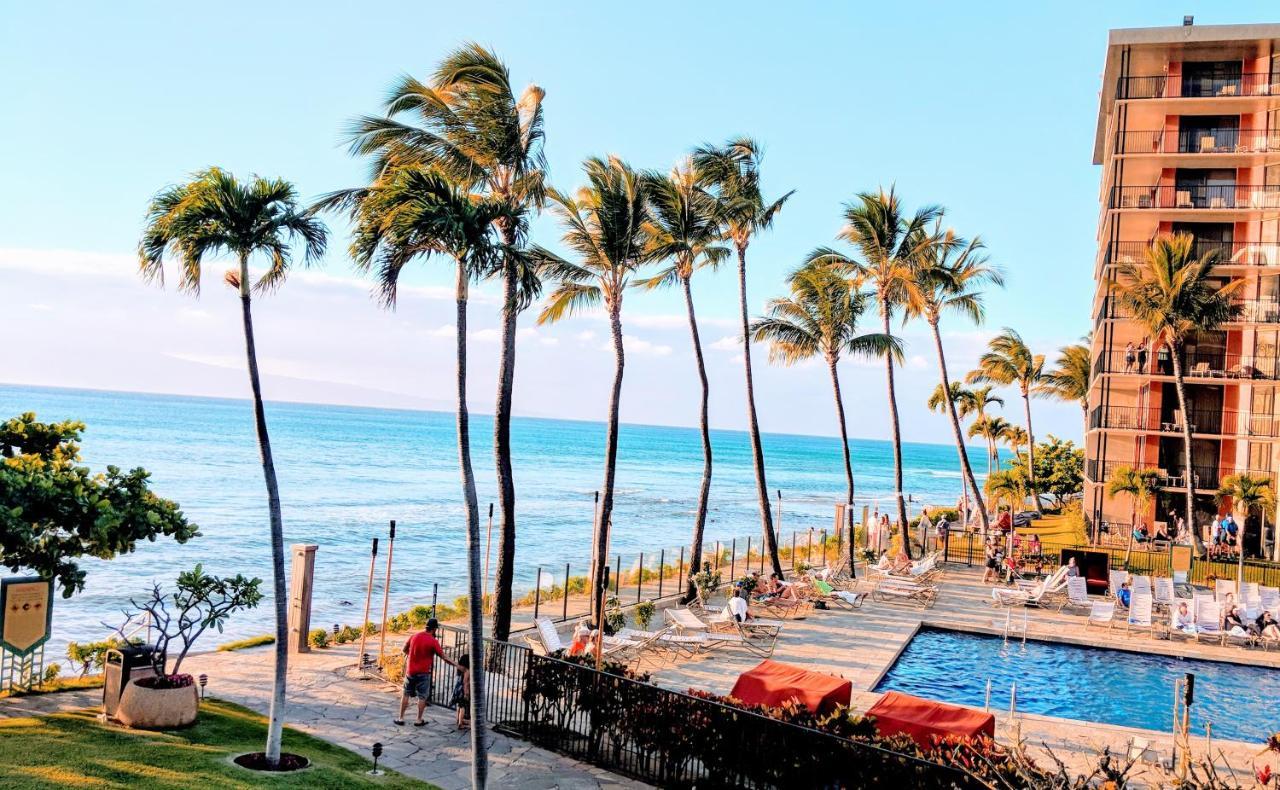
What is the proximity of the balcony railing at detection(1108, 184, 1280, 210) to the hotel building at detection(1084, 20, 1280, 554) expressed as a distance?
46mm

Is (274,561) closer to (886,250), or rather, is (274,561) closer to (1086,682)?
(1086,682)

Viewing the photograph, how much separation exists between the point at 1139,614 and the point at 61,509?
1955cm

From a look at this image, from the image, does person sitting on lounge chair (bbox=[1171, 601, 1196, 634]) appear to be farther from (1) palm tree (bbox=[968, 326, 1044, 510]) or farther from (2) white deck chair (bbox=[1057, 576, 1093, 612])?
(1) palm tree (bbox=[968, 326, 1044, 510])

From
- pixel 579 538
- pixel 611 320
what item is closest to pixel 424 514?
pixel 579 538

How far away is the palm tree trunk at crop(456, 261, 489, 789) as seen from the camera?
8.27m

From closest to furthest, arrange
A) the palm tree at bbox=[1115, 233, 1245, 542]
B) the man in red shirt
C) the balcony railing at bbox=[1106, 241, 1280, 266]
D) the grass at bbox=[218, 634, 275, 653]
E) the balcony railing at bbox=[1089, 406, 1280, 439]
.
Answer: the man in red shirt → the grass at bbox=[218, 634, 275, 653] → the palm tree at bbox=[1115, 233, 1245, 542] → the balcony railing at bbox=[1089, 406, 1280, 439] → the balcony railing at bbox=[1106, 241, 1280, 266]

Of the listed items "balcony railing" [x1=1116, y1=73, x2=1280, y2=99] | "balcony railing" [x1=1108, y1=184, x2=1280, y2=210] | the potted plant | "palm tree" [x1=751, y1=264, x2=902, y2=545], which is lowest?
the potted plant

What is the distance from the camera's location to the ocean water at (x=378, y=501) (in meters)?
27.5

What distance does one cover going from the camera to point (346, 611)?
23.0 metres

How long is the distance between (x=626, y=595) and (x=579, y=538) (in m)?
22.8

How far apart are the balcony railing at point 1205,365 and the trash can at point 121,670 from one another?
110 feet

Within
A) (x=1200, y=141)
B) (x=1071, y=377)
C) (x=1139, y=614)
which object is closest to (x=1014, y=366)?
(x=1071, y=377)

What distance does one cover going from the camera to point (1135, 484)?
1174 inches

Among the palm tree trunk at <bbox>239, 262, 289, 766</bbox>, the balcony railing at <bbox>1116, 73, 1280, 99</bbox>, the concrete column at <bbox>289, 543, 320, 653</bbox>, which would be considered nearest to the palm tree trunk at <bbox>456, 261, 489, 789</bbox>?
the palm tree trunk at <bbox>239, 262, 289, 766</bbox>
